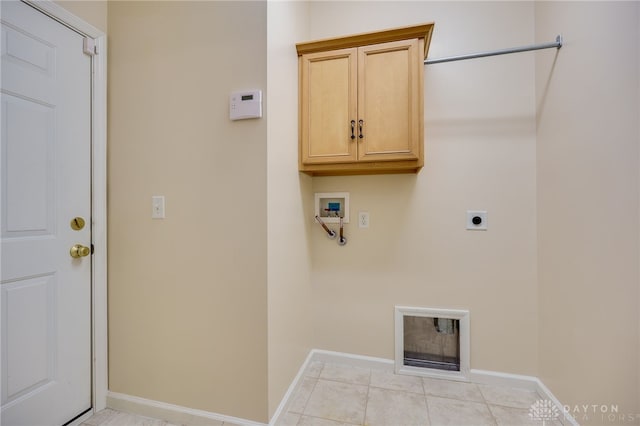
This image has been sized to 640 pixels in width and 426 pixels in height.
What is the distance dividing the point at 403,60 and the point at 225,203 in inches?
51.0

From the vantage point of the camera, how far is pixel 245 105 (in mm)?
1252

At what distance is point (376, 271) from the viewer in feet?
6.25

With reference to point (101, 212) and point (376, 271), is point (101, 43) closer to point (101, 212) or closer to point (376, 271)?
point (101, 212)

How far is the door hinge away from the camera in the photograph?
1.40 m

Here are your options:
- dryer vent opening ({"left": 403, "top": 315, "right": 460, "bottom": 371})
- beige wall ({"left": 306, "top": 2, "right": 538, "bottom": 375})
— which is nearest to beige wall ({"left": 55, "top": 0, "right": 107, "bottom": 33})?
beige wall ({"left": 306, "top": 2, "right": 538, "bottom": 375})

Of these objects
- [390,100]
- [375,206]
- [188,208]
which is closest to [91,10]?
[188,208]

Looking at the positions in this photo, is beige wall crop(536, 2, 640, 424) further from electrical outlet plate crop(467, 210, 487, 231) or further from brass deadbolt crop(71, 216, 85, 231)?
brass deadbolt crop(71, 216, 85, 231)

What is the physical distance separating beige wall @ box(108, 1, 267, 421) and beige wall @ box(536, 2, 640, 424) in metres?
1.49

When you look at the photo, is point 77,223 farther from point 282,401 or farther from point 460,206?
point 460,206

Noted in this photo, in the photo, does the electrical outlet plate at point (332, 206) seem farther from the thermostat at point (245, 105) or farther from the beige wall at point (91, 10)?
the beige wall at point (91, 10)

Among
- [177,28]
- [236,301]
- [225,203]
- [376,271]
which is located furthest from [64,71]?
[376,271]

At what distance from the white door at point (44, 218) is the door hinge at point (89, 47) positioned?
0.06 ft

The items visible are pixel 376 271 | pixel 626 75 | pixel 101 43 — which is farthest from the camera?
pixel 376 271

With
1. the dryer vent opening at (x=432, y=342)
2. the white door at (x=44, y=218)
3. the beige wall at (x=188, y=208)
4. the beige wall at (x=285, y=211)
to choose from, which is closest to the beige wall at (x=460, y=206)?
the dryer vent opening at (x=432, y=342)
